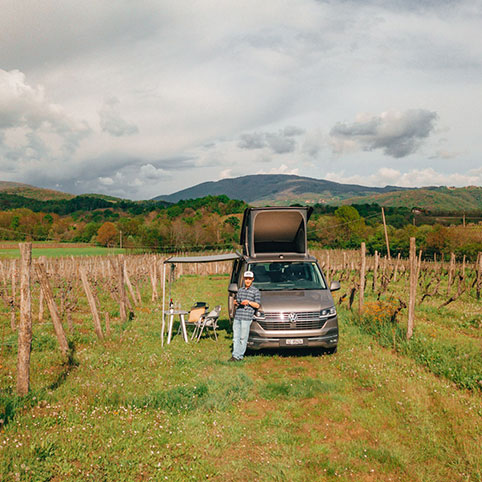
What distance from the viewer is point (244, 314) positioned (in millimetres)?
8125

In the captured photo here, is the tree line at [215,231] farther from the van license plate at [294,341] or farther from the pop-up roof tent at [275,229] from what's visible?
the van license plate at [294,341]

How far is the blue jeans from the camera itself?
8.11 metres

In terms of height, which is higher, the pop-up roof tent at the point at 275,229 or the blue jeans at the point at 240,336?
the pop-up roof tent at the point at 275,229

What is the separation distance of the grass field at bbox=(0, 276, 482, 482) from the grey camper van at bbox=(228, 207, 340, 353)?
1.98 feet

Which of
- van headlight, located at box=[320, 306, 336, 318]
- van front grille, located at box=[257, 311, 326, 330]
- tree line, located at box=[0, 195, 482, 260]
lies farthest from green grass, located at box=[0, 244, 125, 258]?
van headlight, located at box=[320, 306, 336, 318]

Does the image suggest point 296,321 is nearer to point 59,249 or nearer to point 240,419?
point 240,419

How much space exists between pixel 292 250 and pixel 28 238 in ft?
342

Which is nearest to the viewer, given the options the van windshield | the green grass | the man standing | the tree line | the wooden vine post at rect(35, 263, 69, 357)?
the wooden vine post at rect(35, 263, 69, 357)

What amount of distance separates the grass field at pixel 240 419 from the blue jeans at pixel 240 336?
0.78 feet

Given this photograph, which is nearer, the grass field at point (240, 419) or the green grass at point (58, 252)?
the grass field at point (240, 419)

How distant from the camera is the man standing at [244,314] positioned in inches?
319

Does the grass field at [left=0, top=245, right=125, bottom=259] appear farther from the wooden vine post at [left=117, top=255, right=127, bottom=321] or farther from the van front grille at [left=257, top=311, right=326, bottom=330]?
the van front grille at [left=257, top=311, right=326, bottom=330]

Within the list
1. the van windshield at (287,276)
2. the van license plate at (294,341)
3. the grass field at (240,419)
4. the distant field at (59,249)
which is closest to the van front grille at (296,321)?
the van license plate at (294,341)

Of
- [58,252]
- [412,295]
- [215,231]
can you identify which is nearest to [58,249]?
[58,252]
